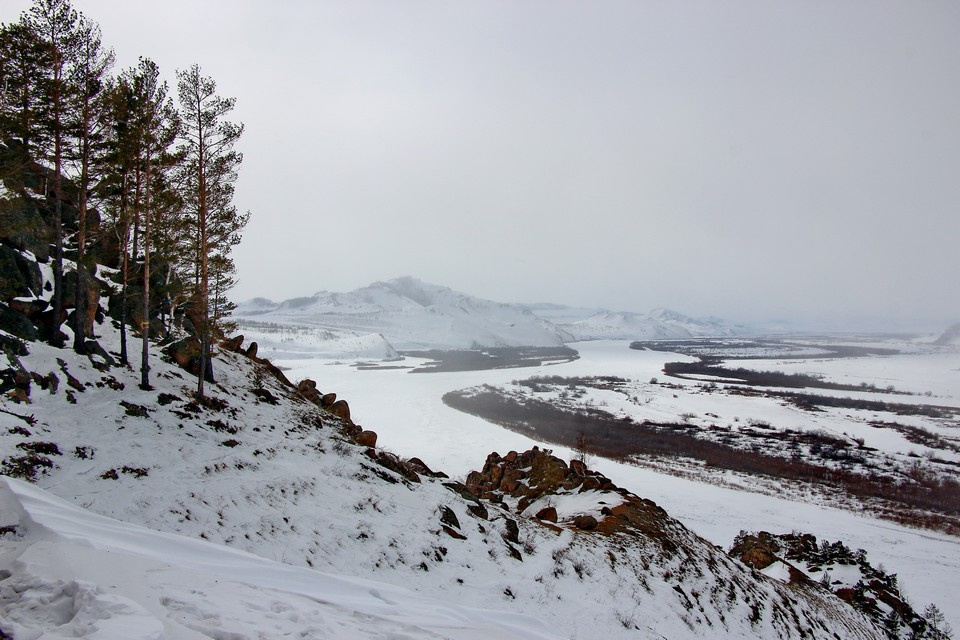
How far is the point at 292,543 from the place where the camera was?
8.43 meters

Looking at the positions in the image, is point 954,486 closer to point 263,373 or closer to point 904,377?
point 263,373

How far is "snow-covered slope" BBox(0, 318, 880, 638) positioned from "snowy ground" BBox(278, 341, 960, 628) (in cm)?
1096

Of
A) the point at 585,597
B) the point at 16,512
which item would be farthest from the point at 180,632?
the point at 585,597

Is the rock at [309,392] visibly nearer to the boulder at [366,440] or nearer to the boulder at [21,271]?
the boulder at [366,440]

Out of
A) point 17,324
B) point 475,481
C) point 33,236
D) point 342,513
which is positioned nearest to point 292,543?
point 342,513

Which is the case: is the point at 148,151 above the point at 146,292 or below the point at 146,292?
above

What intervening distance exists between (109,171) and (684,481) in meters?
40.8

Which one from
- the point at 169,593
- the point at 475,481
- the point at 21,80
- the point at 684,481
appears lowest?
the point at 684,481

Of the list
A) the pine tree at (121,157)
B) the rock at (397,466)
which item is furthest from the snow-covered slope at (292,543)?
the pine tree at (121,157)

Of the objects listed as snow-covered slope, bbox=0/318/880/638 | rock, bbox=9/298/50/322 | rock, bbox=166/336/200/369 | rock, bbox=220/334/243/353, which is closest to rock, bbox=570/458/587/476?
snow-covered slope, bbox=0/318/880/638

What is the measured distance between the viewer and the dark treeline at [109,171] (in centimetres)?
1273

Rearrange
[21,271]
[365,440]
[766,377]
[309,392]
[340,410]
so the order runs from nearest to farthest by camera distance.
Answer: [21,271], [365,440], [340,410], [309,392], [766,377]

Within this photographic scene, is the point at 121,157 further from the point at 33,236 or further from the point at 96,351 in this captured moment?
the point at 96,351

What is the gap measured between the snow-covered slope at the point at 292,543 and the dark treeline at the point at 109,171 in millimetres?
2274
